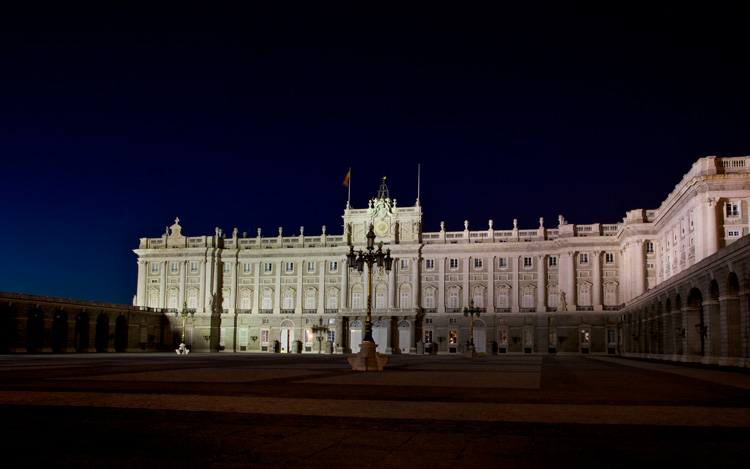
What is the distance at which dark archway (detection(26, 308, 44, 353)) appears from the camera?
226 ft

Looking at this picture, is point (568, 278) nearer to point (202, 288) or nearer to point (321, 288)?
point (321, 288)

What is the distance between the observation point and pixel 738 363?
118ft

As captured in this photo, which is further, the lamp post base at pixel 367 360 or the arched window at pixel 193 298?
the arched window at pixel 193 298

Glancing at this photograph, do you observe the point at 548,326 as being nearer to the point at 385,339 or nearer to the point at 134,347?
the point at 385,339

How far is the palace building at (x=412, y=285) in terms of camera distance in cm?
8525

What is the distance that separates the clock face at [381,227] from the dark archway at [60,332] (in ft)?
130

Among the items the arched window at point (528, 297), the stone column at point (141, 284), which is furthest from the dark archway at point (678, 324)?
the stone column at point (141, 284)

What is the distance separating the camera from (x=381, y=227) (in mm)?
94938

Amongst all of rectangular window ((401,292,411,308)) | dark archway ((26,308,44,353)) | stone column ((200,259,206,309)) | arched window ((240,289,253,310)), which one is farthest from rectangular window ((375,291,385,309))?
dark archway ((26,308,44,353))

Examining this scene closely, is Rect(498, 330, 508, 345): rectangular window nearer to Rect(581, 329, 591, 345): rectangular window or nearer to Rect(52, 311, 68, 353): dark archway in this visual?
Rect(581, 329, 591, 345): rectangular window

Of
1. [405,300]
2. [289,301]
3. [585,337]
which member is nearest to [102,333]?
[289,301]

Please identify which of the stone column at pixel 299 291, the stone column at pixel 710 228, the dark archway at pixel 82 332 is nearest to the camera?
the stone column at pixel 710 228

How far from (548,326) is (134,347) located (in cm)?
5106

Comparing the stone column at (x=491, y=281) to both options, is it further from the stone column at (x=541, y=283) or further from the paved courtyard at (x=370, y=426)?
the paved courtyard at (x=370, y=426)
